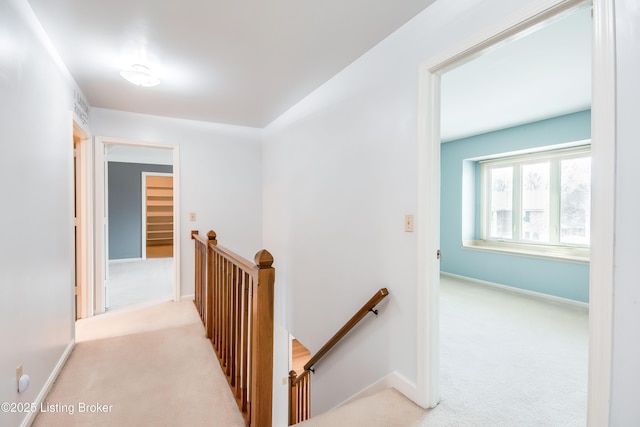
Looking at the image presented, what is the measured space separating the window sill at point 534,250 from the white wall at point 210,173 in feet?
12.1

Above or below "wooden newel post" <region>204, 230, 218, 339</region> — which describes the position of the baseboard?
below

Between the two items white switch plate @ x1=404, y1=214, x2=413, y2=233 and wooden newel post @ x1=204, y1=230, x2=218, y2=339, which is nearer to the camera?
white switch plate @ x1=404, y1=214, x2=413, y2=233

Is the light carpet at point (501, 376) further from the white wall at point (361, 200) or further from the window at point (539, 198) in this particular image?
the window at point (539, 198)

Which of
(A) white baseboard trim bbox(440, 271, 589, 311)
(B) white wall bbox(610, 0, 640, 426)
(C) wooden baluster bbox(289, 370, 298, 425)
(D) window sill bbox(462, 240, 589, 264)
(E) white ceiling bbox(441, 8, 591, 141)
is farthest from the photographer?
(D) window sill bbox(462, 240, 589, 264)

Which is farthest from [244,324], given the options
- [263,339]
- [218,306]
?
[218,306]

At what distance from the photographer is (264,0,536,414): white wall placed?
179cm

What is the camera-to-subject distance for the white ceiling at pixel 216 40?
1.72m

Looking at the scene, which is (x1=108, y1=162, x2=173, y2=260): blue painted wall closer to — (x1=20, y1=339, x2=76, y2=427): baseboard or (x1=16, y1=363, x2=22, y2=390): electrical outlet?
(x1=20, y1=339, x2=76, y2=427): baseboard

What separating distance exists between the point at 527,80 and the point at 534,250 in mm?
2760

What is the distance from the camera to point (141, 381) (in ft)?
6.67

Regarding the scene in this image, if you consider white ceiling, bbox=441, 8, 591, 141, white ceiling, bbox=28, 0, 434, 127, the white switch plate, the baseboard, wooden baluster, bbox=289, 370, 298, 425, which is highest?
white ceiling, bbox=441, 8, 591, 141

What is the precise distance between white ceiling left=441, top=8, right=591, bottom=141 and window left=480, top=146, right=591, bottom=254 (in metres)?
0.78

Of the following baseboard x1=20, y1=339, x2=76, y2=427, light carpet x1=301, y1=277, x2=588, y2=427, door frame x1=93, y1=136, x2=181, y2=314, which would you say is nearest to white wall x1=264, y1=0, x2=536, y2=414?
light carpet x1=301, y1=277, x2=588, y2=427

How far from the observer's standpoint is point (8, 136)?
1.44m
